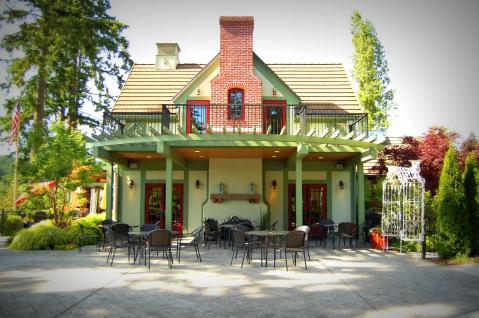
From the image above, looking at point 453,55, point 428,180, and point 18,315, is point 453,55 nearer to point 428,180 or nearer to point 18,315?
point 428,180

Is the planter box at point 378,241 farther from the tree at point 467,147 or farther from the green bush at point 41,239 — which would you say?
the green bush at point 41,239

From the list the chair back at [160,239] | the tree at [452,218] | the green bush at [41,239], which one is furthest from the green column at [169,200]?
the tree at [452,218]

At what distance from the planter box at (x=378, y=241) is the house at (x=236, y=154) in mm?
2388

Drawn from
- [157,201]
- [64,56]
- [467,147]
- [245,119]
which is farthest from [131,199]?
[467,147]

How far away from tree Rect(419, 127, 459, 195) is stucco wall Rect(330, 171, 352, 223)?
276 centimetres

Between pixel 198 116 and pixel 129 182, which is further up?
pixel 198 116

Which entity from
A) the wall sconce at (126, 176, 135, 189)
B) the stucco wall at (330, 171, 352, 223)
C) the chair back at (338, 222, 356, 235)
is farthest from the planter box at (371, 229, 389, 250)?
the wall sconce at (126, 176, 135, 189)

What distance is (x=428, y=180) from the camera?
14867mm

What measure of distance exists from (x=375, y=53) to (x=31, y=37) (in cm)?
2120

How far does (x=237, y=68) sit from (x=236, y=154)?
315 centimetres

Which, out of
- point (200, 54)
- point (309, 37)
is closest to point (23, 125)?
A: point (200, 54)

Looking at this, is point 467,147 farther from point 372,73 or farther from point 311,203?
point 372,73

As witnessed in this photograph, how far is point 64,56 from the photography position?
20.9 metres

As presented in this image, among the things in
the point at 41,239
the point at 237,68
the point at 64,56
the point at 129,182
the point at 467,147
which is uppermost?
the point at 64,56
